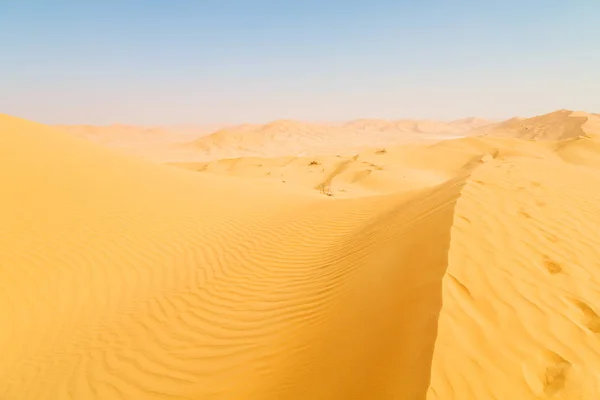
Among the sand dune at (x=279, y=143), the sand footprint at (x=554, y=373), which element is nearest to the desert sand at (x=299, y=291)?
the sand footprint at (x=554, y=373)

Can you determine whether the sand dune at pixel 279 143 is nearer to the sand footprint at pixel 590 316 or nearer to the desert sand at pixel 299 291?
the desert sand at pixel 299 291

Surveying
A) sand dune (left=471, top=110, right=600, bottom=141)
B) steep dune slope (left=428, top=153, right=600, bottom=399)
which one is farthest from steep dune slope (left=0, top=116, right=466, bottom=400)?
sand dune (left=471, top=110, right=600, bottom=141)

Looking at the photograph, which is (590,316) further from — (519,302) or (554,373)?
(554,373)

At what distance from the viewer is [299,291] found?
4.85 meters

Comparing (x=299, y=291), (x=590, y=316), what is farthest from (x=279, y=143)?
(x=590, y=316)

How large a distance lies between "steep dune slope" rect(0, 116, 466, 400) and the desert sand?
0.08 feet

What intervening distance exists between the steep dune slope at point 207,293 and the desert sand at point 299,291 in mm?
25

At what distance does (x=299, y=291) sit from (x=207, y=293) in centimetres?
151

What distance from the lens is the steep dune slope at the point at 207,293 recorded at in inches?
124

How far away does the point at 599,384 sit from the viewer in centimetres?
240

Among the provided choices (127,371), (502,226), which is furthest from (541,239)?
(127,371)

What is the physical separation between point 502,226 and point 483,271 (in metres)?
1.22

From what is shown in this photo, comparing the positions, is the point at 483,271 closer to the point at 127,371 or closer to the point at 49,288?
the point at 127,371

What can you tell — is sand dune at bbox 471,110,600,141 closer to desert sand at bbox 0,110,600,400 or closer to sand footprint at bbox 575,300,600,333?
desert sand at bbox 0,110,600,400
